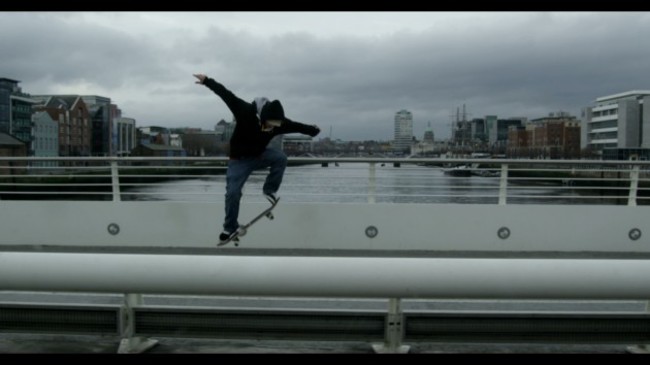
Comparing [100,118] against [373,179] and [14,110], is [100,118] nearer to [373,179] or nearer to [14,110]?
[14,110]

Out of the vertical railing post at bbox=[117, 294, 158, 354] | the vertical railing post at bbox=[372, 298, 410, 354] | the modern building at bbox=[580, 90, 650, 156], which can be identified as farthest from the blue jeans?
the modern building at bbox=[580, 90, 650, 156]

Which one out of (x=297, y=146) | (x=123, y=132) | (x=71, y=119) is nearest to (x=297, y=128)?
(x=297, y=146)

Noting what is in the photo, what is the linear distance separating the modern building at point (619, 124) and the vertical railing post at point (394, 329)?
1033 cm

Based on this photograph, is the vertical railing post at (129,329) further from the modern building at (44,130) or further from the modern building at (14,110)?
the modern building at (14,110)

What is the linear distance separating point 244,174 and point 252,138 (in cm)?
48

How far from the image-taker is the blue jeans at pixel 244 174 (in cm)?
657

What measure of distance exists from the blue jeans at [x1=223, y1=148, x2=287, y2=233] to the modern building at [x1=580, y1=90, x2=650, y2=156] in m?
9.01

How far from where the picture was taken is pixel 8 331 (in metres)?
4.09

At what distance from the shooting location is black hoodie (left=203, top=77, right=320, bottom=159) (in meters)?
6.07

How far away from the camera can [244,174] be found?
6.59 m

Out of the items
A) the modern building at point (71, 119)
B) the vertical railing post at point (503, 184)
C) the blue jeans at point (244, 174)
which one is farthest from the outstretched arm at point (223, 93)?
the modern building at point (71, 119)

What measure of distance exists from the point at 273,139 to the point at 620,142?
1126 centimetres

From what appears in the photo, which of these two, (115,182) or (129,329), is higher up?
(115,182)
